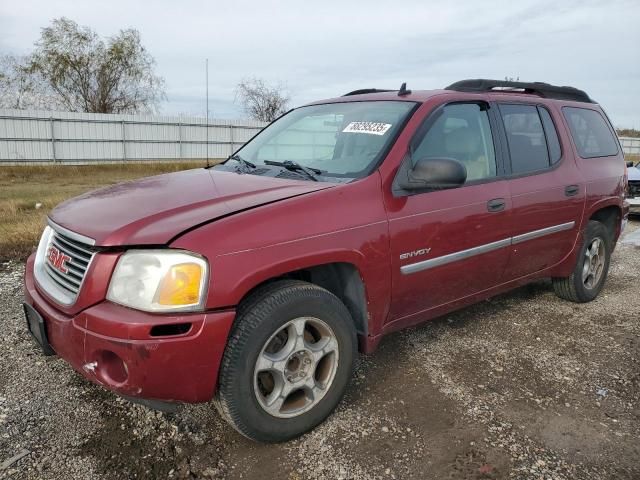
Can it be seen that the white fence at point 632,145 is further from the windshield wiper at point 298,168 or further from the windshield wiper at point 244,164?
the windshield wiper at point 298,168

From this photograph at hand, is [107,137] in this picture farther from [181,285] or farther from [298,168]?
[181,285]

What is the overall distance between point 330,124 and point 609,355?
2.51m

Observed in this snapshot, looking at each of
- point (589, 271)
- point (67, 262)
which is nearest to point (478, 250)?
point (589, 271)

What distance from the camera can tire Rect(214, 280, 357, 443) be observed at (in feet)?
7.29

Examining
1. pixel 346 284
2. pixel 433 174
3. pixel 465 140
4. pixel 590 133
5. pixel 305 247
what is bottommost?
pixel 346 284

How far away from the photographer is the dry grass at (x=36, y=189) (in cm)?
610

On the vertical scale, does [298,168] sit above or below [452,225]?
above

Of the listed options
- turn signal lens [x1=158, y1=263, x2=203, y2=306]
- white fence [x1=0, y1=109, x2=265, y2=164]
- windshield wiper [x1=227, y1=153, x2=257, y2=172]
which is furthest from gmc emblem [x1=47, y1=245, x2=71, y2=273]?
white fence [x1=0, y1=109, x2=265, y2=164]

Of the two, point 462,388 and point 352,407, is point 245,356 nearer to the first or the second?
point 352,407

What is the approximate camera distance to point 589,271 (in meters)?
4.53

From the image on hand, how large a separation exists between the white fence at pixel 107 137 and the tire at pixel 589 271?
19.6m

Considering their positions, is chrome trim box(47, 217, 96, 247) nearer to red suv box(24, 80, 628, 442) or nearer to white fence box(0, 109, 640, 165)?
red suv box(24, 80, 628, 442)

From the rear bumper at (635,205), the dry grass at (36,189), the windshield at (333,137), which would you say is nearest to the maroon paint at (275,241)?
the windshield at (333,137)

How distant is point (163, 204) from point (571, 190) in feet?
10.1
